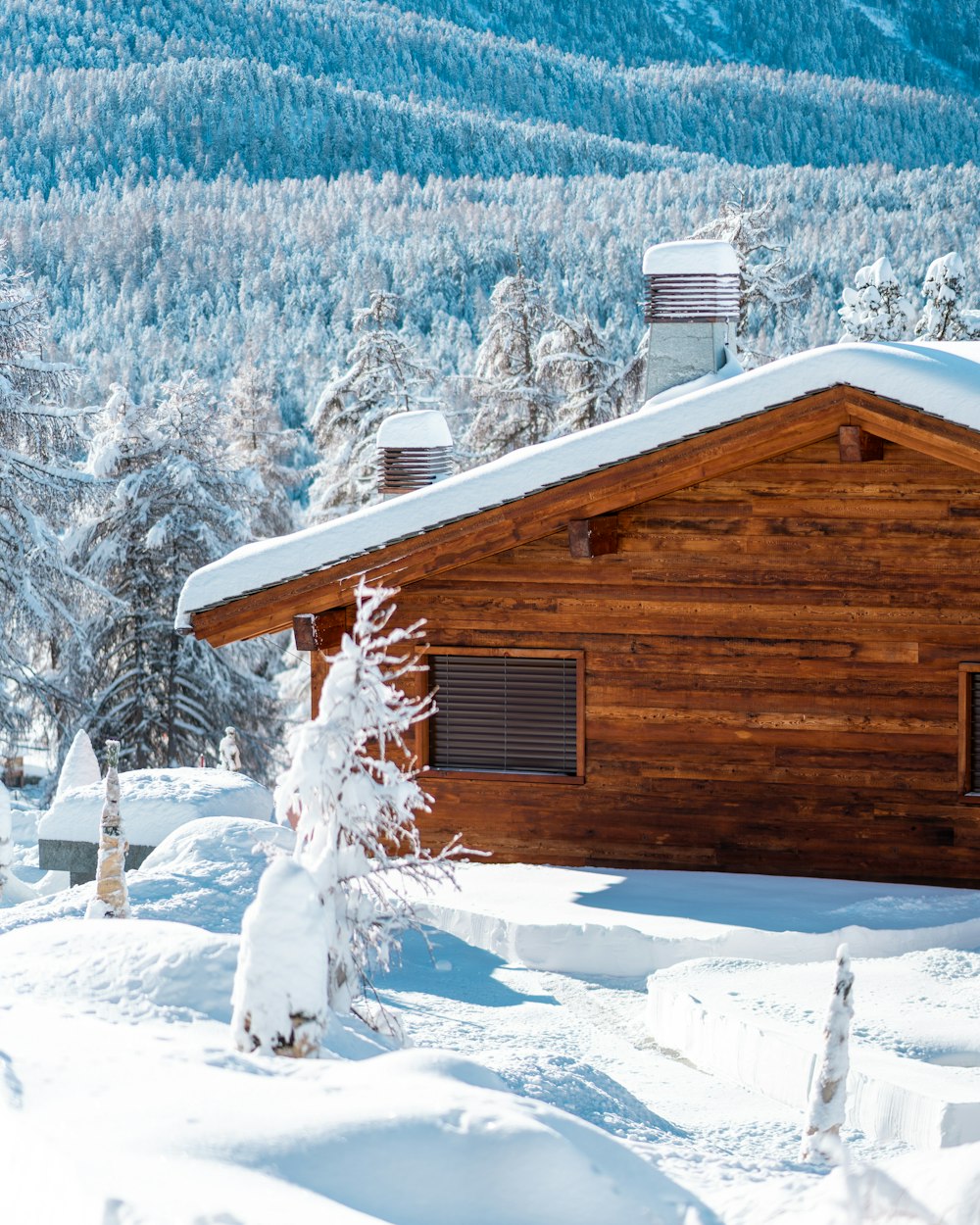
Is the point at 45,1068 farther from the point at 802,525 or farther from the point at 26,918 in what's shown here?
the point at 802,525

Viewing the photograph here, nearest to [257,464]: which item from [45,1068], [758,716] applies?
[758,716]

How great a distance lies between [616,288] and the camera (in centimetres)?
9238

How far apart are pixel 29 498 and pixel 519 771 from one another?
42.8 ft

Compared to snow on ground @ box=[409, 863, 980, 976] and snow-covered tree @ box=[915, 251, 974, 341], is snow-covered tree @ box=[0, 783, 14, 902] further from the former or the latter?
snow-covered tree @ box=[915, 251, 974, 341]

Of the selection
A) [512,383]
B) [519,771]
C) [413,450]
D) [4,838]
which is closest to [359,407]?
[512,383]

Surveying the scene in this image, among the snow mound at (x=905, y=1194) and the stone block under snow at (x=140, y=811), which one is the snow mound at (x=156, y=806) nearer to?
the stone block under snow at (x=140, y=811)

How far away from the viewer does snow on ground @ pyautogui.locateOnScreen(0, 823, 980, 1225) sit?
4766mm

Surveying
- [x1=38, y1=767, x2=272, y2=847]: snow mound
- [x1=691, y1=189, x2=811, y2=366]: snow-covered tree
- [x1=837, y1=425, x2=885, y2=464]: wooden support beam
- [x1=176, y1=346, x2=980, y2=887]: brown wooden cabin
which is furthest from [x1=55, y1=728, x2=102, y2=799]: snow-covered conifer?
[x1=691, y1=189, x2=811, y2=366]: snow-covered tree

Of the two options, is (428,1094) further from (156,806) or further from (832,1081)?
(156,806)

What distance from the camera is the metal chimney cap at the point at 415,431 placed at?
606 inches

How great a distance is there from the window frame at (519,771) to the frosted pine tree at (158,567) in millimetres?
13265

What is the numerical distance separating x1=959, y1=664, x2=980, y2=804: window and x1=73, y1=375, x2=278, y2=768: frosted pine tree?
624 inches

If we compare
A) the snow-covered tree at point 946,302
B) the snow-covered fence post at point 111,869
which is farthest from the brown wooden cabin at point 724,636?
the snow-covered tree at point 946,302

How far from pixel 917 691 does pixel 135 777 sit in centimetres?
652
